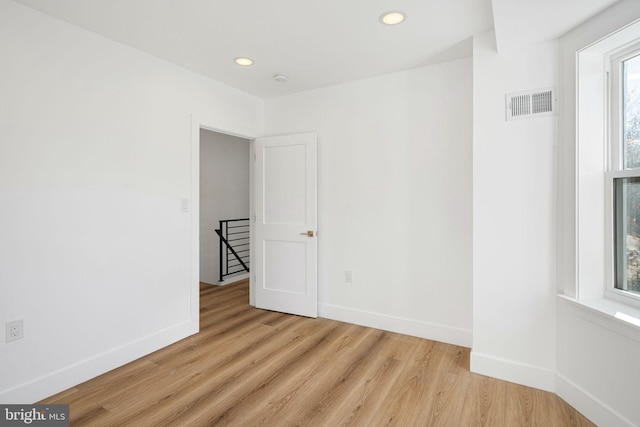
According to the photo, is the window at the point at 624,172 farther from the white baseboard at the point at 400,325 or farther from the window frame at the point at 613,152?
the white baseboard at the point at 400,325

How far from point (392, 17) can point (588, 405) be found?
2.73 m

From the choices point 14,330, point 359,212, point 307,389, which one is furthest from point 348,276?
point 14,330

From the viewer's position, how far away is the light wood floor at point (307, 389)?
1.94 metres

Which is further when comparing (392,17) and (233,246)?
(233,246)

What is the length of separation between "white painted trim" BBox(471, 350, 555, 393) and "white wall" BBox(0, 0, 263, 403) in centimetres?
257

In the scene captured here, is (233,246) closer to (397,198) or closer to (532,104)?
(397,198)

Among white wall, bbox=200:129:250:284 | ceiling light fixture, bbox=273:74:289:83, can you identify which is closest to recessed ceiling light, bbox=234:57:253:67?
ceiling light fixture, bbox=273:74:289:83

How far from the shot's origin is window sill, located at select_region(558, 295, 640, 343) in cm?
167

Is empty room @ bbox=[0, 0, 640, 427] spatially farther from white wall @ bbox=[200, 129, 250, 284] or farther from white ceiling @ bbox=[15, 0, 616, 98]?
white wall @ bbox=[200, 129, 250, 284]

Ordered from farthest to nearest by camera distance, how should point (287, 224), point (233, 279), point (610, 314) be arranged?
point (233, 279) → point (287, 224) → point (610, 314)

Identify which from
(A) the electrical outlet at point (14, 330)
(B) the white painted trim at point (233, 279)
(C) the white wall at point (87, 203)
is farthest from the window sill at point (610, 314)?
(B) the white painted trim at point (233, 279)

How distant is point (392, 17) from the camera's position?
7.29 feet

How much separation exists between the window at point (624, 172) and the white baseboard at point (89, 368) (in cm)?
339

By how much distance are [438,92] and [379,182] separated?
3.26ft
